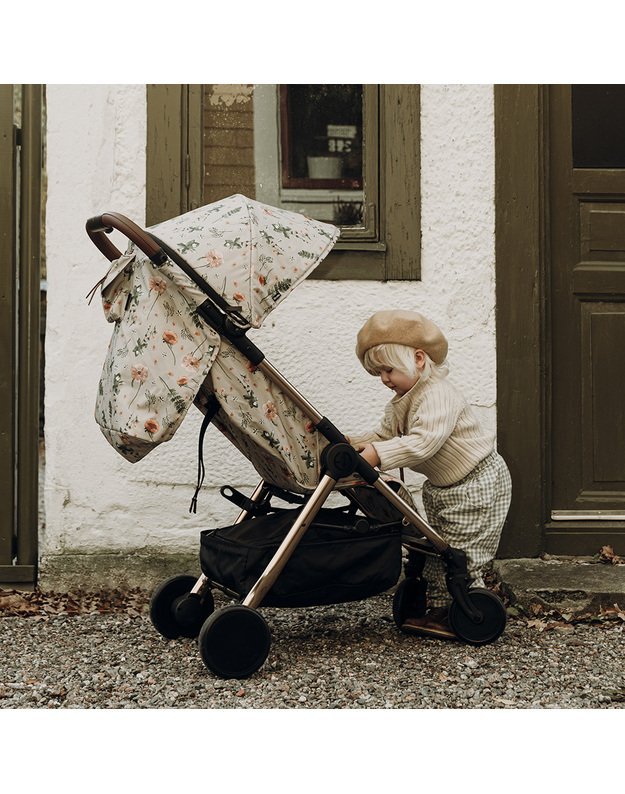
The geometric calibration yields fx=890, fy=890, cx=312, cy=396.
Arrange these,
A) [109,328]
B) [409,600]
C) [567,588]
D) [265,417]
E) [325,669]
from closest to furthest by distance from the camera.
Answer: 1. [265,417]
2. [325,669]
3. [409,600]
4. [567,588]
5. [109,328]

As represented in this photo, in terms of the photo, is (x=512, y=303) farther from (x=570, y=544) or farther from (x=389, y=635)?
(x=389, y=635)

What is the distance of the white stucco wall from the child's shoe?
3.39ft

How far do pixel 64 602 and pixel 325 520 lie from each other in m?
1.45

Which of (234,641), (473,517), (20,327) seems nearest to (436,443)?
(473,517)

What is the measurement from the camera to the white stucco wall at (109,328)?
4.07 meters

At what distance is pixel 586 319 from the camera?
4293 mm

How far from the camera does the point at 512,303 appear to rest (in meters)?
4.12

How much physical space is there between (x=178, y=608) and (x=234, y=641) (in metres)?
0.52

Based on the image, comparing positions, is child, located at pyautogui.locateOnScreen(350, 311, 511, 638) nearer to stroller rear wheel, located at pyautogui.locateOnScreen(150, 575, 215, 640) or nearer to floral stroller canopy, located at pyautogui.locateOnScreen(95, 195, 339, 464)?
floral stroller canopy, located at pyautogui.locateOnScreen(95, 195, 339, 464)

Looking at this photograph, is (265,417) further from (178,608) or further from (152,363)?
(178,608)

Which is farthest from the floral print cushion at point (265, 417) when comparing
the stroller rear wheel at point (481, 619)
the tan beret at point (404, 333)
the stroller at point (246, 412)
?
the stroller rear wheel at point (481, 619)

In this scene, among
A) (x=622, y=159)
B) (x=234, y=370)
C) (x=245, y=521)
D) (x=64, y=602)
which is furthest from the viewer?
(x=622, y=159)

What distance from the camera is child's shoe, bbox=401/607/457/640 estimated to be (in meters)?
3.31

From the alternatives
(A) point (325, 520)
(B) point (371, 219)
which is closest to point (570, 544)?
(A) point (325, 520)
